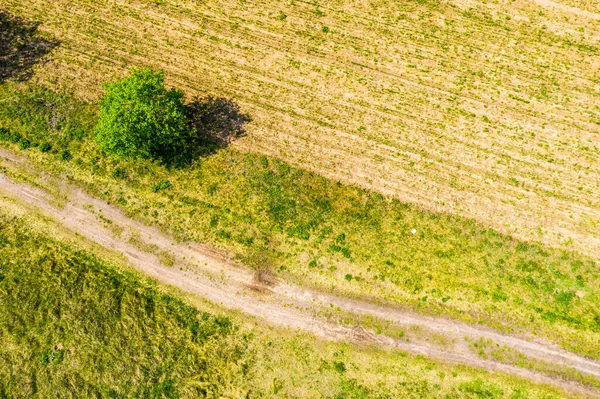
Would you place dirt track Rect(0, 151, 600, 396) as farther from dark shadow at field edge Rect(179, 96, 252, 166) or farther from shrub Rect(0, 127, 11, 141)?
dark shadow at field edge Rect(179, 96, 252, 166)

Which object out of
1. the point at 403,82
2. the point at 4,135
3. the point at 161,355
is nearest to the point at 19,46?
the point at 4,135

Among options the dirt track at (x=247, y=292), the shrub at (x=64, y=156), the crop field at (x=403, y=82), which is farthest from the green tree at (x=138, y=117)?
the crop field at (x=403, y=82)

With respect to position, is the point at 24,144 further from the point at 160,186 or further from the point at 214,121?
the point at 214,121

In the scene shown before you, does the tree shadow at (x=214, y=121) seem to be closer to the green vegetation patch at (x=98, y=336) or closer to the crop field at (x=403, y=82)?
the crop field at (x=403, y=82)

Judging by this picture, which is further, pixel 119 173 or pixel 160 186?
pixel 119 173

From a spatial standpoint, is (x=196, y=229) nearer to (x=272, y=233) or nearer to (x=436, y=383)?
(x=272, y=233)

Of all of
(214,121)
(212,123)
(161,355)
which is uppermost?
(214,121)
